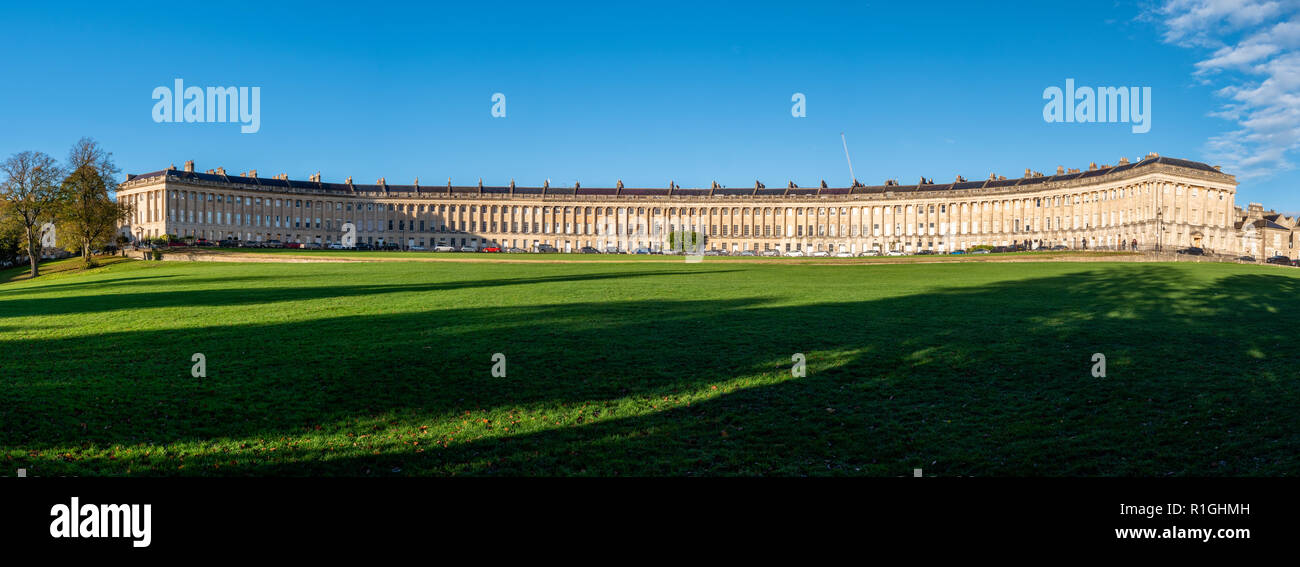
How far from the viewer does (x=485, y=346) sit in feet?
57.0

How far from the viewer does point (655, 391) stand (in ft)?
43.3

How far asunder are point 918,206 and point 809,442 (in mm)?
148217

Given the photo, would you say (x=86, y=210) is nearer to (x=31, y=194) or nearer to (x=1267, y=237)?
(x=31, y=194)

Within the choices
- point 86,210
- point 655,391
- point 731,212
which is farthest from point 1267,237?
point 86,210

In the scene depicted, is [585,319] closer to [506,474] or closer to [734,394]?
[734,394]

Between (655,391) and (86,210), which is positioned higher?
Result: (86,210)

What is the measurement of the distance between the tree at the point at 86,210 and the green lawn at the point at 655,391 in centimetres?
5164

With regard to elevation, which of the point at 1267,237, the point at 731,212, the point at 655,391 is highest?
the point at 731,212

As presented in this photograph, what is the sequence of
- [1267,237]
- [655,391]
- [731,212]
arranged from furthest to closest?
[731,212] < [1267,237] < [655,391]

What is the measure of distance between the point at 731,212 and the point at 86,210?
120669 mm

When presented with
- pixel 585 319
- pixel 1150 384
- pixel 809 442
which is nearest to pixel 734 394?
pixel 809 442

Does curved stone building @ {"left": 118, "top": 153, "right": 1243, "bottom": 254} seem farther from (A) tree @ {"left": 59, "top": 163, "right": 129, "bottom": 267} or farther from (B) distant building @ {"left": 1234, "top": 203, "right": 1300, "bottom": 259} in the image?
(A) tree @ {"left": 59, "top": 163, "right": 129, "bottom": 267}

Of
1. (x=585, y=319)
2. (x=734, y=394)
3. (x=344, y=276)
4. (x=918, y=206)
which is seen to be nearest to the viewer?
(x=734, y=394)

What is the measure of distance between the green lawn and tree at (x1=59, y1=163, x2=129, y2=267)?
51644mm
